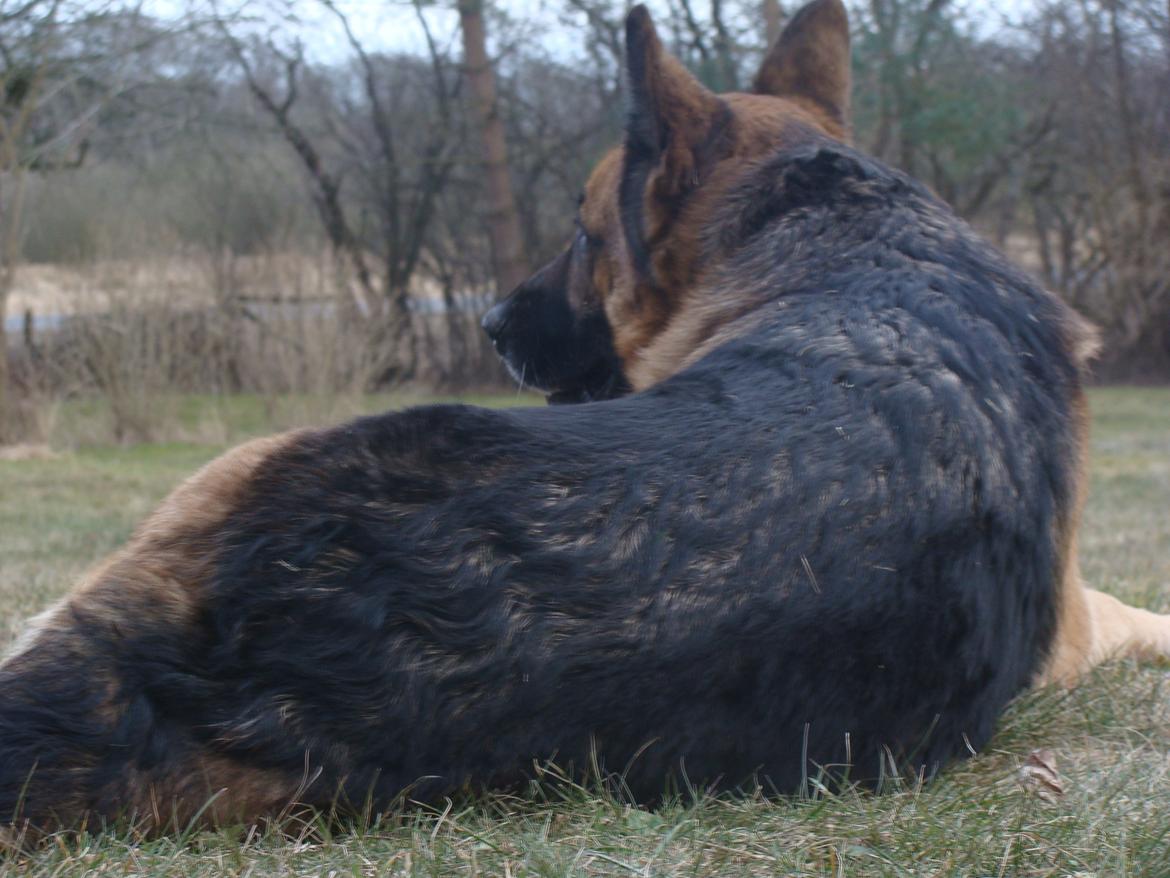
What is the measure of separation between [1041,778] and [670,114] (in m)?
1.99

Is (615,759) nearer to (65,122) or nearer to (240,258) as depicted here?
(65,122)

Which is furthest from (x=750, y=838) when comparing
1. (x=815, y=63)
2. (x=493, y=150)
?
(x=493, y=150)

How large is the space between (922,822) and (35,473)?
10689mm

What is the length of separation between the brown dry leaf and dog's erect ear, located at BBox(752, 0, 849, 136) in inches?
87.7

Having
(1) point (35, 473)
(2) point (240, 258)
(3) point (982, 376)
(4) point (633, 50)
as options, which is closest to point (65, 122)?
(2) point (240, 258)

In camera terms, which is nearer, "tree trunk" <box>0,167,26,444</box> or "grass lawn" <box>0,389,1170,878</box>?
"grass lawn" <box>0,389,1170,878</box>

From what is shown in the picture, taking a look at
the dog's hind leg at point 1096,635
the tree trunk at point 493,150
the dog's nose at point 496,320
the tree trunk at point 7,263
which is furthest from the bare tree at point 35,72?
the dog's hind leg at point 1096,635

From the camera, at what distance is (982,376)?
239 centimetres

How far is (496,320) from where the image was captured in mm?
3984

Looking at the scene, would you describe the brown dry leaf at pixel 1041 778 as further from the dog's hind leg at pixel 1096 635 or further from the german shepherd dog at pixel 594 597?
the dog's hind leg at pixel 1096 635

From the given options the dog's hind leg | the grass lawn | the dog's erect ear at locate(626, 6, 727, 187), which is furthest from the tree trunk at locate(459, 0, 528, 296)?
the grass lawn

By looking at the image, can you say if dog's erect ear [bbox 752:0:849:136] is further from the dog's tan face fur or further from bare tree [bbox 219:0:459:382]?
bare tree [bbox 219:0:459:382]

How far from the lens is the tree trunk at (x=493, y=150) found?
17844mm

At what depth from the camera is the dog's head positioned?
3314 mm
